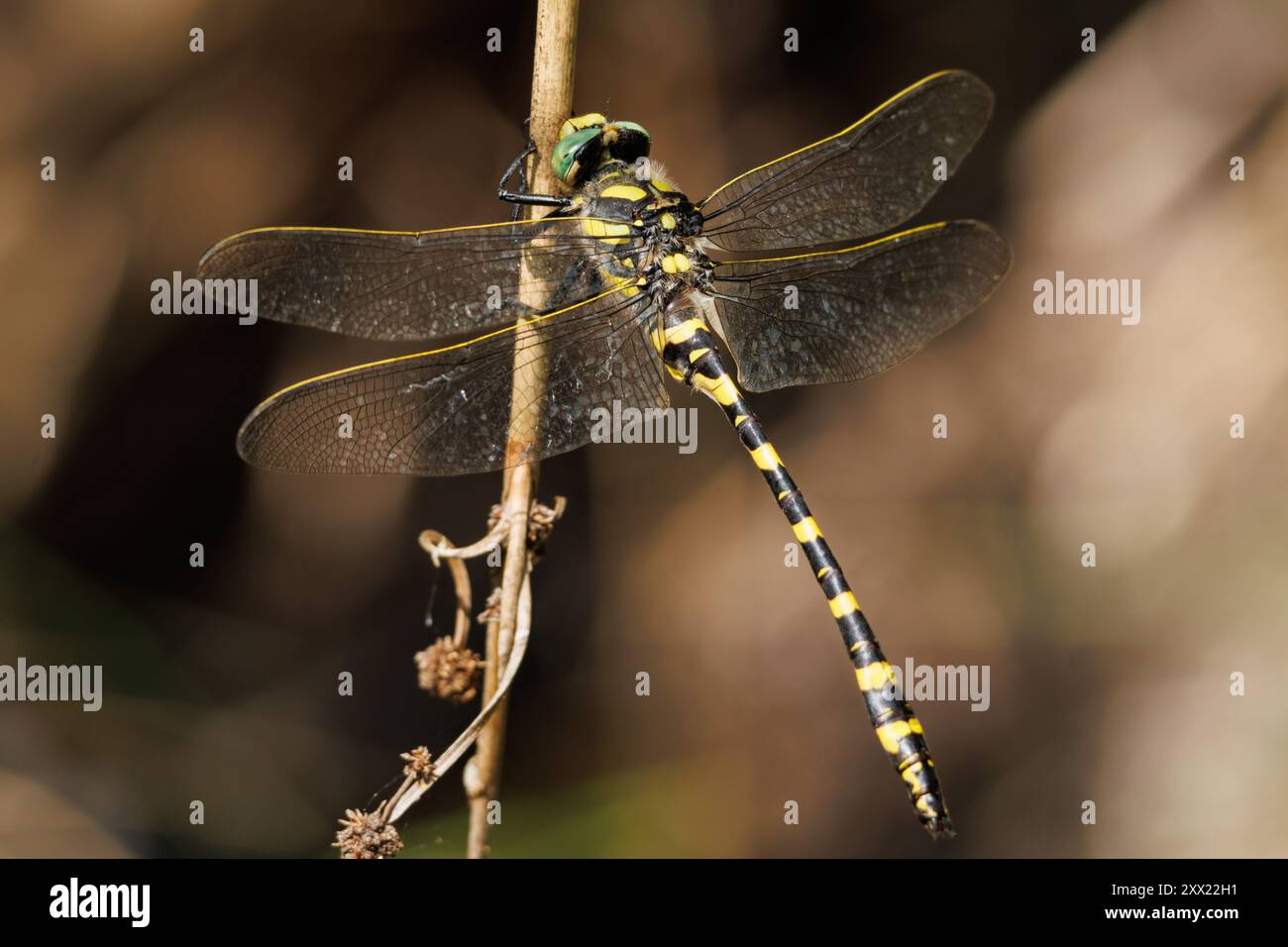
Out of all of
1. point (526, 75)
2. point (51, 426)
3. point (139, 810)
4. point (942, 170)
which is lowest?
point (139, 810)

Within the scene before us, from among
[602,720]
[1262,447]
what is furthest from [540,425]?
[1262,447]

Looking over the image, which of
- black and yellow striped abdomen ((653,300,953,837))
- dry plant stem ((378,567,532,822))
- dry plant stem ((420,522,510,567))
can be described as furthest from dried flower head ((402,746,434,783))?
black and yellow striped abdomen ((653,300,953,837))

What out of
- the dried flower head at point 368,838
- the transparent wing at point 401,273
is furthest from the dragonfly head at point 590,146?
the dried flower head at point 368,838

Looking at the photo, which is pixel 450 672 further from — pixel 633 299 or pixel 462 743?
pixel 633 299

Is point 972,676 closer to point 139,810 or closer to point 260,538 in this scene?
point 260,538

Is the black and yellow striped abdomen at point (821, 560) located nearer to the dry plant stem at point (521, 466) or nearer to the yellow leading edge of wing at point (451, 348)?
the yellow leading edge of wing at point (451, 348)

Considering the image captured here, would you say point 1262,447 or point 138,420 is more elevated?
point 138,420
